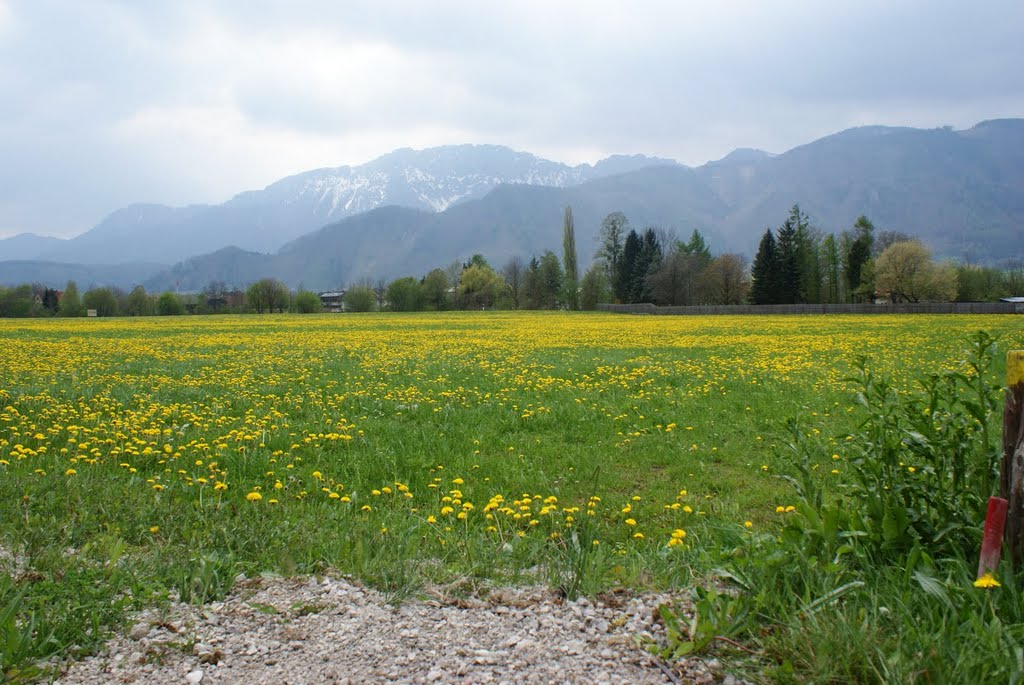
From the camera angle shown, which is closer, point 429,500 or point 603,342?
point 429,500

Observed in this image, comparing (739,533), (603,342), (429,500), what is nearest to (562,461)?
(429,500)

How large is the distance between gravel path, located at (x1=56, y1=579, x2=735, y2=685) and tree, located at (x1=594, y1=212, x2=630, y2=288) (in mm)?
100087

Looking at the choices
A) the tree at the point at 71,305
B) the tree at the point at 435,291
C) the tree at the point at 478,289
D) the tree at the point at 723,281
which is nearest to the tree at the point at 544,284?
the tree at the point at 478,289

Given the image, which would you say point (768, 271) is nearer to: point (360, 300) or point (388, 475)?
point (360, 300)

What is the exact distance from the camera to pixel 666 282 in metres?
88.1

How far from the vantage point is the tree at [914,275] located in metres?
77.1

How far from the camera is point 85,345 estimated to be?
26.5m

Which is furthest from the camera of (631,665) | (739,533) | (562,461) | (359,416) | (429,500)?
(359,416)

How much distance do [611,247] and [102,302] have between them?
85.4 meters

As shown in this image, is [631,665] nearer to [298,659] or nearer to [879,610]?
[879,610]

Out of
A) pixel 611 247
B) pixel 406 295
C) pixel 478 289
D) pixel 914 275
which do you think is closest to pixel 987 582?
pixel 914 275

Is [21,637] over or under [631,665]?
over

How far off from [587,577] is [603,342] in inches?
987

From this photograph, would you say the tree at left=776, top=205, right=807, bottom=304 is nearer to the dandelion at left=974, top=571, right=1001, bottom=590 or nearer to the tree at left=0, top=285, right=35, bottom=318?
the dandelion at left=974, top=571, right=1001, bottom=590
